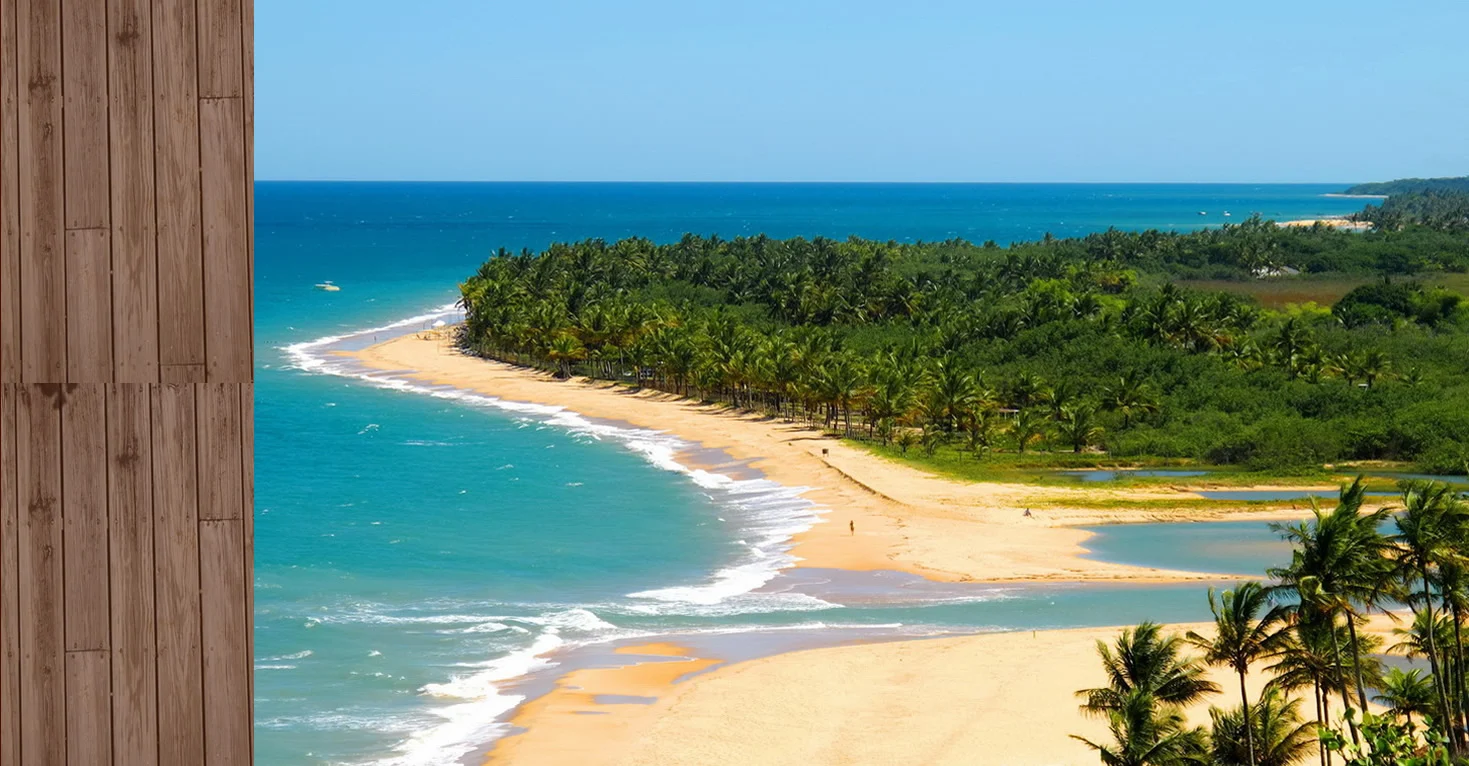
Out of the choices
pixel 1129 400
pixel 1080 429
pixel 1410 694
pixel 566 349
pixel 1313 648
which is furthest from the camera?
pixel 566 349

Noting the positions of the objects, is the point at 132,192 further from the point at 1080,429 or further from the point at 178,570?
the point at 1080,429

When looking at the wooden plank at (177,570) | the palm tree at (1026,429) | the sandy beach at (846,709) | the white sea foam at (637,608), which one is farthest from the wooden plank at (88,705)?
the palm tree at (1026,429)

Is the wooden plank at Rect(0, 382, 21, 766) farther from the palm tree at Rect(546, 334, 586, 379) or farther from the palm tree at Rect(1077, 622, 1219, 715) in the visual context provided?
the palm tree at Rect(546, 334, 586, 379)

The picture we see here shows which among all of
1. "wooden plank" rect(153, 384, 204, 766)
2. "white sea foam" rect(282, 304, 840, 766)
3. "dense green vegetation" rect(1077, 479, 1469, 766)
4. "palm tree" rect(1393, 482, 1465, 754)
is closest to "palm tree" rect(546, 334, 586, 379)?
"white sea foam" rect(282, 304, 840, 766)

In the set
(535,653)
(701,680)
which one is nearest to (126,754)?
(701,680)

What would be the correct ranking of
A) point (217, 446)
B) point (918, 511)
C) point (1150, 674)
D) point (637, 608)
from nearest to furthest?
point (217, 446), point (1150, 674), point (637, 608), point (918, 511)

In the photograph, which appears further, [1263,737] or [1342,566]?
[1263,737]

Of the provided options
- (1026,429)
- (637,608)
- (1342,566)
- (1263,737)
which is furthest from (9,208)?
(1026,429)
